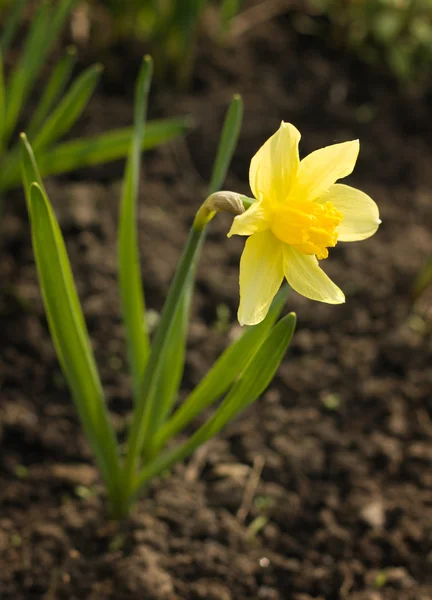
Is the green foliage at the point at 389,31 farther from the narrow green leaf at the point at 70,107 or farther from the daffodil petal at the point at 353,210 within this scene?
the daffodil petal at the point at 353,210

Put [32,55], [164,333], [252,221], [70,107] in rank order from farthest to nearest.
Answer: [32,55], [70,107], [164,333], [252,221]

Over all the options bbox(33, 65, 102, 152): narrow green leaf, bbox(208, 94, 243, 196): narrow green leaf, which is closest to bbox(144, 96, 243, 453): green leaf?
bbox(208, 94, 243, 196): narrow green leaf

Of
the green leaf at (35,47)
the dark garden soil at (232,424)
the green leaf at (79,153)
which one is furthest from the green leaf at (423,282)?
the green leaf at (35,47)

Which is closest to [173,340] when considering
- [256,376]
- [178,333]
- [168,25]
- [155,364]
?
[178,333]

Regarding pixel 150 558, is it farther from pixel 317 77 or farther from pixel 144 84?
pixel 317 77

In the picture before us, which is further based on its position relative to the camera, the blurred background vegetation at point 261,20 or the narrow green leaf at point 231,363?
the blurred background vegetation at point 261,20

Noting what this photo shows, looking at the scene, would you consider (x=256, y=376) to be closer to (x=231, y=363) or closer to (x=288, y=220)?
(x=231, y=363)
